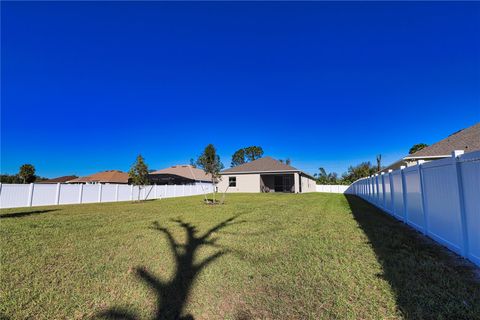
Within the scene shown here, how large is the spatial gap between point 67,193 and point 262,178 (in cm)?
2213

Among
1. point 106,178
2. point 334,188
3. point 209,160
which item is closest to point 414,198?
point 209,160

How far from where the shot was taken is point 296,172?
30641 mm

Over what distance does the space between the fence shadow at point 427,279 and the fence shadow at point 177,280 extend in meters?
2.41

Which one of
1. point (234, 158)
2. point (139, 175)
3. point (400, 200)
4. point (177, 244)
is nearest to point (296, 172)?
point (139, 175)

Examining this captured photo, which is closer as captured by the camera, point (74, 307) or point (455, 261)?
point (74, 307)

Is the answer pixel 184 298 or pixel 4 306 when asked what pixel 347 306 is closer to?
pixel 184 298

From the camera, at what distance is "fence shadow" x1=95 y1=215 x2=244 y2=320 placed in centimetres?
283

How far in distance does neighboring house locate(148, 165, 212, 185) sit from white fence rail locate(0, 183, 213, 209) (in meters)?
12.5

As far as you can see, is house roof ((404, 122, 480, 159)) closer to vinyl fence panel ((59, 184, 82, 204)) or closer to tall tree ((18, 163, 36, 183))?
vinyl fence panel ((59, 184, 82, 204))

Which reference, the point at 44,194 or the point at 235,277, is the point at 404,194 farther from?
the point at 44,194

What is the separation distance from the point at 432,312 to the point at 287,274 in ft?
5.63

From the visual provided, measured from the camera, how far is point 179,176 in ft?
126

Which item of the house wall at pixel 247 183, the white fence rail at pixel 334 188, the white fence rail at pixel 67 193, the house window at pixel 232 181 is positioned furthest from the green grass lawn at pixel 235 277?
the white fence rail at pixel 334 188

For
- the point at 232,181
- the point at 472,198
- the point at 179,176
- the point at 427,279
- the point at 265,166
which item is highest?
the point at 265,166
